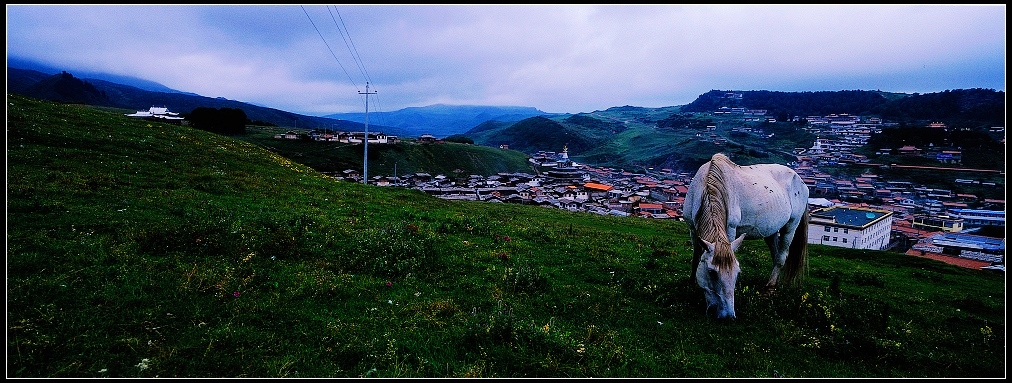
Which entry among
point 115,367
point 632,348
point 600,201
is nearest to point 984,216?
point 600,201

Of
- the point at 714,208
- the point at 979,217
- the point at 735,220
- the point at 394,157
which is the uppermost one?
the point at 394,157

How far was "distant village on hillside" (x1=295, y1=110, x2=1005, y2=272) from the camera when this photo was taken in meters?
59.9

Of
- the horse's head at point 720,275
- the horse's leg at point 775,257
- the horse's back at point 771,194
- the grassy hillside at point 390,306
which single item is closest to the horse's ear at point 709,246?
the horse's head at point 720,275

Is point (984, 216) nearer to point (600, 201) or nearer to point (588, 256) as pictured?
point (600, 201)

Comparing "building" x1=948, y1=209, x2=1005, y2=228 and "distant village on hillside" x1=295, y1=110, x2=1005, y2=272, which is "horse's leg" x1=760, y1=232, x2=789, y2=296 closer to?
"distant village on hillside" x1=295, y1=110, x2=1005, y2=272

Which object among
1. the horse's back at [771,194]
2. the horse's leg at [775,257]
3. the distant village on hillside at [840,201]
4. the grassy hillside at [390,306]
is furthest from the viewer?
the distant village on hillside at [840,201]

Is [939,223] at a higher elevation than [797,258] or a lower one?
lower

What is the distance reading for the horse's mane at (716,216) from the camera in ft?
23.1

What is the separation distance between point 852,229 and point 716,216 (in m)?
70.4

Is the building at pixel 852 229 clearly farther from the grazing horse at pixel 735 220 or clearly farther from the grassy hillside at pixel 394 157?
the grassy hillside at pixel 394 157

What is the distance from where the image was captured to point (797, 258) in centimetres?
1057

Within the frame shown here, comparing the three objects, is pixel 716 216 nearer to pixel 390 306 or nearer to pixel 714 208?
pixel 714 208

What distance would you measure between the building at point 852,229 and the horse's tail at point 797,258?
201 ft

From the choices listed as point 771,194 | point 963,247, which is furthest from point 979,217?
point 771,194
